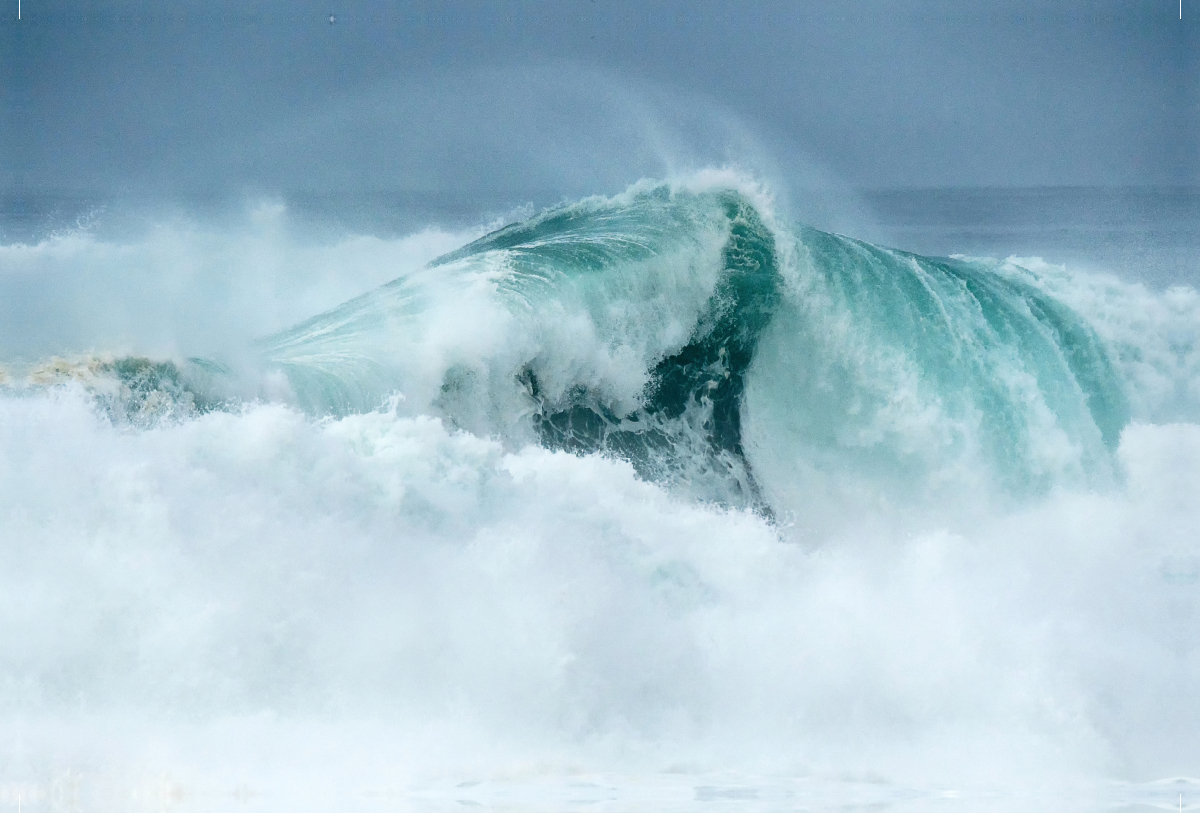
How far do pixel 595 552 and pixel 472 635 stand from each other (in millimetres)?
758

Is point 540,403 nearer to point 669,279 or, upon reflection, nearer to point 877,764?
point 669,279

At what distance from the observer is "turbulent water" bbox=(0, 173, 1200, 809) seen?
4.21 m

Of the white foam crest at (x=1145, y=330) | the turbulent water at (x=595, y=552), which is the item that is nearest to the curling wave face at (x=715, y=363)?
the turbulent water at (x=595, y=552)

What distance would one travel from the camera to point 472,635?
4.54 metres

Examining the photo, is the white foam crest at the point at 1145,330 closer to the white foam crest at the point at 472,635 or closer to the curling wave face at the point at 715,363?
Result: the curling wave face at the point at 715,363

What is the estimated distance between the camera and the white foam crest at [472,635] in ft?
13.8

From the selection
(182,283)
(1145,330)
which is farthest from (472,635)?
(1145,330)

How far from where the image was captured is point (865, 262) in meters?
8.01

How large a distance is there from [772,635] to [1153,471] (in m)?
3.62

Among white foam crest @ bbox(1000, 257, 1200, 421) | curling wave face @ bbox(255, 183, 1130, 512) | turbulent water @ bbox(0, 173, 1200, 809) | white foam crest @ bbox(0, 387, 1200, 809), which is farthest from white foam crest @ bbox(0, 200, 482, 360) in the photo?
white foam crest @ bbox(1000, 257, 1200, 421)

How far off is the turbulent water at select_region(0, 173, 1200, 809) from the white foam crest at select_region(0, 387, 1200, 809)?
0.02 m

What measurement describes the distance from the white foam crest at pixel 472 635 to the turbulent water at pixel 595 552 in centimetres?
2

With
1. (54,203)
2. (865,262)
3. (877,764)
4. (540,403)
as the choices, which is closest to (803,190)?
(865,262)

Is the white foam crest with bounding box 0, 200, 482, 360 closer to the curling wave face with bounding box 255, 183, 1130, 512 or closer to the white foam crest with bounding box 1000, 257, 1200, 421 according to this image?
the curling wave face with bounding box 255, 183, 1130, 512
